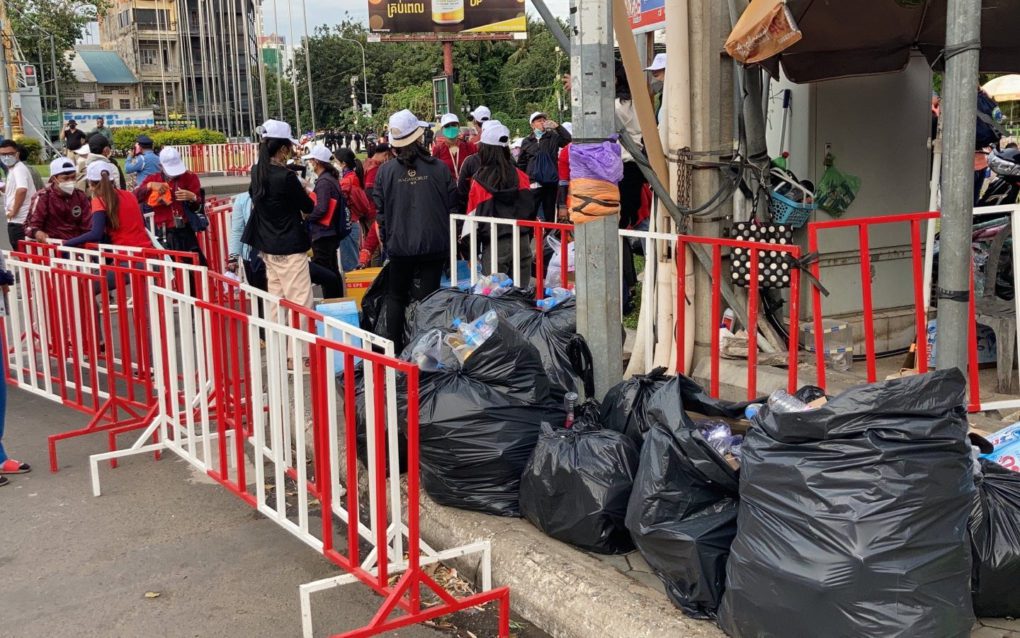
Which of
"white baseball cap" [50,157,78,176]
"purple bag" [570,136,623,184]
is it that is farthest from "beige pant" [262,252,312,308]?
"purple bag" [570,136,623,184]

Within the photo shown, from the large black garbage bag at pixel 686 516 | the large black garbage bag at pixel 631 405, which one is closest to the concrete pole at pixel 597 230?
the large black garbage bag at pixel 631 405

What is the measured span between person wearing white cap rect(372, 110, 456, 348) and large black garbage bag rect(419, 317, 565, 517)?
7.99 feet

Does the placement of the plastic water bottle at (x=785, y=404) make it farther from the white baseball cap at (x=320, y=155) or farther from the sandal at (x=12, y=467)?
the white baseball cap at (x=320, y=155)

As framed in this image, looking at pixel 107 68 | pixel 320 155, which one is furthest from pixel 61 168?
pixel 107 68

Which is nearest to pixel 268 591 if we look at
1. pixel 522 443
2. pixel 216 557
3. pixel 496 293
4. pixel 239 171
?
pixel 216 557

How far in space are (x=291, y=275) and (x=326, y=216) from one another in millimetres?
1192

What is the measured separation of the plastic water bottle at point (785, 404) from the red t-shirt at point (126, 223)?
6.43 metres

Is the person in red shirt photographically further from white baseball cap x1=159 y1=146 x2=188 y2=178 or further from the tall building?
the tall building

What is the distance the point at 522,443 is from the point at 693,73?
2.55 meters

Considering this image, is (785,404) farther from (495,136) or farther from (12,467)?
(495,136)

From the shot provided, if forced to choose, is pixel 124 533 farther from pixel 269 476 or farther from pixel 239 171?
pixel 239 171

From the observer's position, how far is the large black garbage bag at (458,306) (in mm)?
5684

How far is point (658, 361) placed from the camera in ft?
19.1

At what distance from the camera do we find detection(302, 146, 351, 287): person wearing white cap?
28.7 ft
